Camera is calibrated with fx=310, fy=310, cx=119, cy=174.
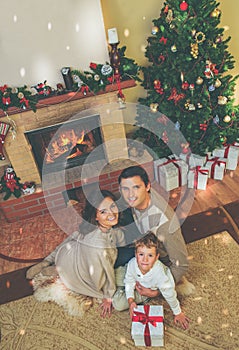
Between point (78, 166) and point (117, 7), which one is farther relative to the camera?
point (78, 166)

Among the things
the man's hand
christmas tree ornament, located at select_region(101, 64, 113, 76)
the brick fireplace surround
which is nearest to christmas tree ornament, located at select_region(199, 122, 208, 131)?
the brick fireplace surround

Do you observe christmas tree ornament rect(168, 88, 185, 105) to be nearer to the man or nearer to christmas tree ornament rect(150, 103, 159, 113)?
christmas tree ornament rect(150, 103, 159, 113)

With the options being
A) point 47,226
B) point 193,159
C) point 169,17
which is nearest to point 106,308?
point 47,226

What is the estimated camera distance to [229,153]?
3.15 m

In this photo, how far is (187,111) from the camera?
2861 mm

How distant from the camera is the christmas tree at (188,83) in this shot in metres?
2.51

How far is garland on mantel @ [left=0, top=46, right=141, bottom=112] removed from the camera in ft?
8.45

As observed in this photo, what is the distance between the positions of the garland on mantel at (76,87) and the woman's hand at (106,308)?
165 cm

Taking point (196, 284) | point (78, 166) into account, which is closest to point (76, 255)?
point (196, 284)

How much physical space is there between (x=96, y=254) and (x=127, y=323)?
525 mm

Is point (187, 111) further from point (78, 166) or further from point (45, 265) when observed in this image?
point (45, 265)

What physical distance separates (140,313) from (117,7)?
2.50 m

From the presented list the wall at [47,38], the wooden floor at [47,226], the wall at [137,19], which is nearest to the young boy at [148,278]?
the wooden floor at [47,226]

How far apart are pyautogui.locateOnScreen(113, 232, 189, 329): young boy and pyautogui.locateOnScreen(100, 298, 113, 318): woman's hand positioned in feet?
0.24
